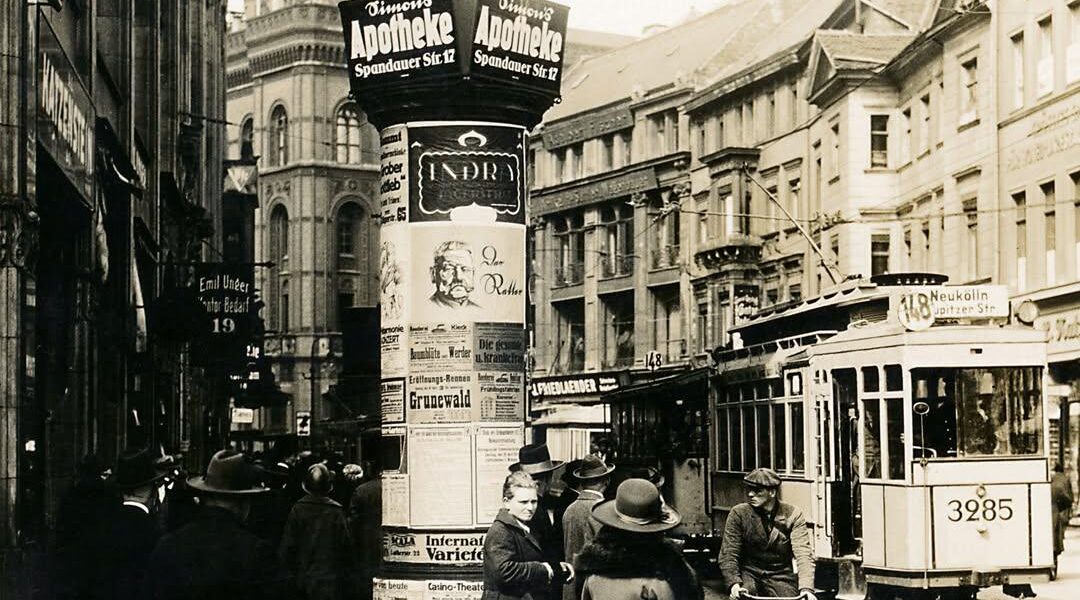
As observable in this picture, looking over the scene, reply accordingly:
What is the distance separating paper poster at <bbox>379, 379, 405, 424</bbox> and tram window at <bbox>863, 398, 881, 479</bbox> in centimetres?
712

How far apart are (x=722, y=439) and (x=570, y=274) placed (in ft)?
170

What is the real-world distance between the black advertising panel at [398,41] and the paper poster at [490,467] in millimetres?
2260

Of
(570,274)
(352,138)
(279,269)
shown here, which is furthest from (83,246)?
(352,138)

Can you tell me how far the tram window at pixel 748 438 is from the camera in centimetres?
2144

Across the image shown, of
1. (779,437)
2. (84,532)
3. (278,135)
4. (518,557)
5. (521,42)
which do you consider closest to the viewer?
(518,557)

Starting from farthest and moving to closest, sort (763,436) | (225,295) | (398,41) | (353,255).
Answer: (353,255), (225,295), (763,436), (398,41)

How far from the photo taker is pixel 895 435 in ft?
56.8

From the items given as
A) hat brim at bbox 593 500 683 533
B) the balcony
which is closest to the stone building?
→ the balcony

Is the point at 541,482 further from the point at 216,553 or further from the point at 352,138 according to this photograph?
the point at 352,138

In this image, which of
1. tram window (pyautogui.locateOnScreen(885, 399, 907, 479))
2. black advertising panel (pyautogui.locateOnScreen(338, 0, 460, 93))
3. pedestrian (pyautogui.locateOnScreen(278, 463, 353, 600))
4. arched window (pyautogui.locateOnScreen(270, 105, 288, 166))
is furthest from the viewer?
arched window (pyautogui.locateOnScreen(270, 105, 288, 166))

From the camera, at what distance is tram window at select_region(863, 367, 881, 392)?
1753 centimetres

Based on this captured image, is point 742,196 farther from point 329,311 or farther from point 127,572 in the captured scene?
point 127,572

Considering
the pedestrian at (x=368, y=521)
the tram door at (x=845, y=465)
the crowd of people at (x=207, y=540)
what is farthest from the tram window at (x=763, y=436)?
the pedestrian at (x=368, y=521)

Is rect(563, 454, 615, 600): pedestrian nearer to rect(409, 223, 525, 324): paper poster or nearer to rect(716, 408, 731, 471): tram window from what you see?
rect(409, 223, 525, 324): paper poster
